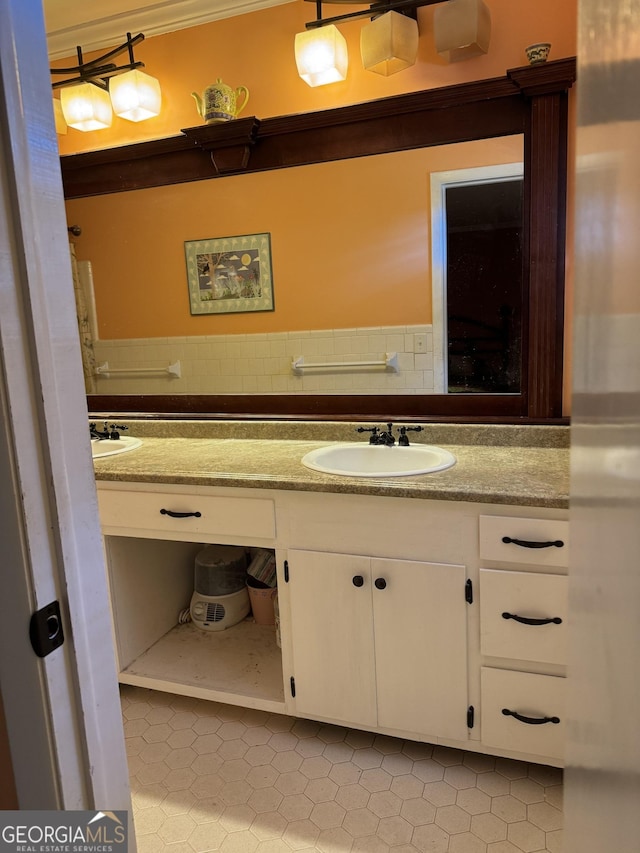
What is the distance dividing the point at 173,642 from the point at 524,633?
1.32m

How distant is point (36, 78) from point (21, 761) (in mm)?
793

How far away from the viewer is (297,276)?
223 centimetres

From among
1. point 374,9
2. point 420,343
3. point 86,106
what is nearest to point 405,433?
point 420,343

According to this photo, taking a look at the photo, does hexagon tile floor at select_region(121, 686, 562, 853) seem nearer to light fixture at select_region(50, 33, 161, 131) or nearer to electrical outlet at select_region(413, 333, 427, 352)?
electrical outlet at select_region(413, 333, 427, 352)

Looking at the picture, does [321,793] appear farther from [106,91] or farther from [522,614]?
[106,91]

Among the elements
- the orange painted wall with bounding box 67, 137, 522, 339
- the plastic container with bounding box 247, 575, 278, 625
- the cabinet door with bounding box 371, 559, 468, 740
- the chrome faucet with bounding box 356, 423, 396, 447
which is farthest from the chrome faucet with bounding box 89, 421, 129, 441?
the cabinet door with bounding box 371, 559, 468, 740

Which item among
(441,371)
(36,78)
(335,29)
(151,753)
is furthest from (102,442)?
(36,78)

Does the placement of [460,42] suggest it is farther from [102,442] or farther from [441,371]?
[102,442]

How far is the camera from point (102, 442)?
240 centimetres

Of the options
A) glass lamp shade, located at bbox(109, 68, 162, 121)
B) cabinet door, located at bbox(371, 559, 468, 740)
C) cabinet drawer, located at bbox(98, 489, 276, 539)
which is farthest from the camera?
glass lamp shade, located at bbox(109, 68, 162, 121)

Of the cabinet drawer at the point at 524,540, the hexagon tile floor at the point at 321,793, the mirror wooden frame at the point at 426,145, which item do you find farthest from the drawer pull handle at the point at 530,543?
the hexagon tile floor at the point at 321,793

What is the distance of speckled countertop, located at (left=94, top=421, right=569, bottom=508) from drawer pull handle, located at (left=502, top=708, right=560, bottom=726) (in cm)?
58

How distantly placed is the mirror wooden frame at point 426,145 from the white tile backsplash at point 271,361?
42mm

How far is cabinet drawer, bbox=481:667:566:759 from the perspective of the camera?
5.07 ft
